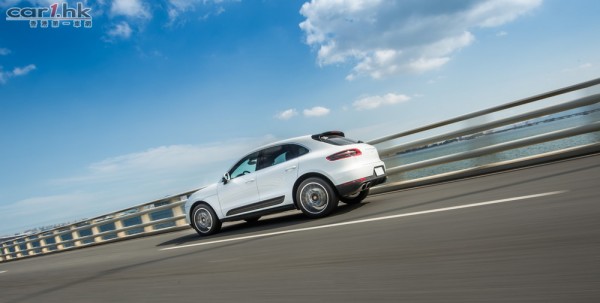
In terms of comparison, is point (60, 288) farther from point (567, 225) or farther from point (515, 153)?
point (515, 153)

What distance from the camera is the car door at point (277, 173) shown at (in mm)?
7843

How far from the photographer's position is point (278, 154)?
815 cm

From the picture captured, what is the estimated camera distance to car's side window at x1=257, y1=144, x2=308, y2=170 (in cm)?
787

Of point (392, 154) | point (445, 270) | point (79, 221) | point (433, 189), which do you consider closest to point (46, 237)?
point (79, 221)

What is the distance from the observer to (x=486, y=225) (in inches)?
173

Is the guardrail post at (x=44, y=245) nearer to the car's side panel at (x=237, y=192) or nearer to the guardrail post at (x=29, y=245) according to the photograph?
the guardrail post at (x=29, y=245)

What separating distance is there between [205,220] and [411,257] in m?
6.28

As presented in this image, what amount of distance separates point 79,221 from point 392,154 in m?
13.1

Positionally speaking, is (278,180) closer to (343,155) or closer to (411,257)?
(343,155)

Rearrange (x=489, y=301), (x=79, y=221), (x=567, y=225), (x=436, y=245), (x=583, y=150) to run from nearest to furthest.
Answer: (x=489, y=301) → (x=567, y=225) → (x=436, y=245) → (x=583, y=150) → (x=79, y=221)

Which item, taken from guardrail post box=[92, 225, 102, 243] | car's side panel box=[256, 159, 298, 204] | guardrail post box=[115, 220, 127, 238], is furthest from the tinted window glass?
guardrail post box=[92, 225, 102, 243]

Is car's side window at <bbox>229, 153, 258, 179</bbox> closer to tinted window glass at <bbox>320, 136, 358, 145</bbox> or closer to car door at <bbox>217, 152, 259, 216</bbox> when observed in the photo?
car door at <bbox>217, 152, 259, 216</bbox>

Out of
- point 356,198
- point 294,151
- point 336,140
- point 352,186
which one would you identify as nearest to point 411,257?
point 352,186

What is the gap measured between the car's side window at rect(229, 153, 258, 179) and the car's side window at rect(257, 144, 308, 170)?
164 mm
